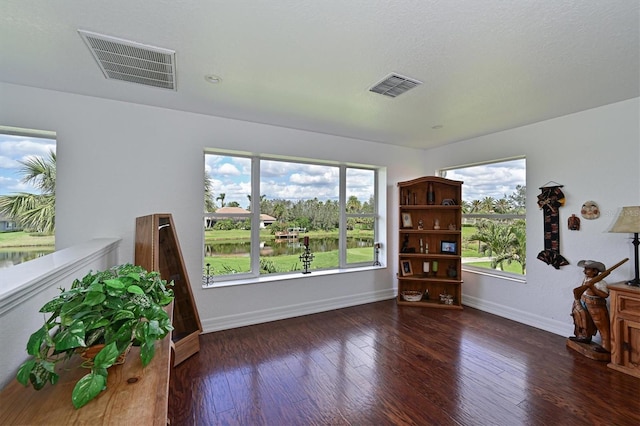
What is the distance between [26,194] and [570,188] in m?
5.81

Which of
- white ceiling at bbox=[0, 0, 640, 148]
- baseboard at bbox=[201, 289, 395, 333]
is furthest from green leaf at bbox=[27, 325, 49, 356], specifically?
baseboard at bbox=[201, 289, 395, 333]

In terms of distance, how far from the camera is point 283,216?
4.09 m

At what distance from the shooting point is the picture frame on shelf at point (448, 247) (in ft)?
14.5

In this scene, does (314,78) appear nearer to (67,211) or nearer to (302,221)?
(302,221)

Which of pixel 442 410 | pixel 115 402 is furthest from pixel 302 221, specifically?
pixel 115 402

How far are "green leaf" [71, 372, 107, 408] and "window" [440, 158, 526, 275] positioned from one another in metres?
4.52

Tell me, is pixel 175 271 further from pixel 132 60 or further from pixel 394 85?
pixel 394 85

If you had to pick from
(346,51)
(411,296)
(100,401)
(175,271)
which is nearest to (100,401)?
(100,401)

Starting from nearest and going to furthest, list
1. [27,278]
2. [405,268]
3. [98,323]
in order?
[98,323], [27,278], [405,268]

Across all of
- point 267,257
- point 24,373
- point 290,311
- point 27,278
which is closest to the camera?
point 24,373

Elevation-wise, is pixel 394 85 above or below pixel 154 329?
above

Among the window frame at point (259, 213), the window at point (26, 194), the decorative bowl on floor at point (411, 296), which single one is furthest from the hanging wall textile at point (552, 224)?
the window at point (26, 194)

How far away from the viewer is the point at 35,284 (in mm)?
1115

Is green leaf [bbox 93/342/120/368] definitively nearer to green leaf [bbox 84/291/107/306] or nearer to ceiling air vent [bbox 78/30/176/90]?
green leaf [bbox 84/291/107/306]
